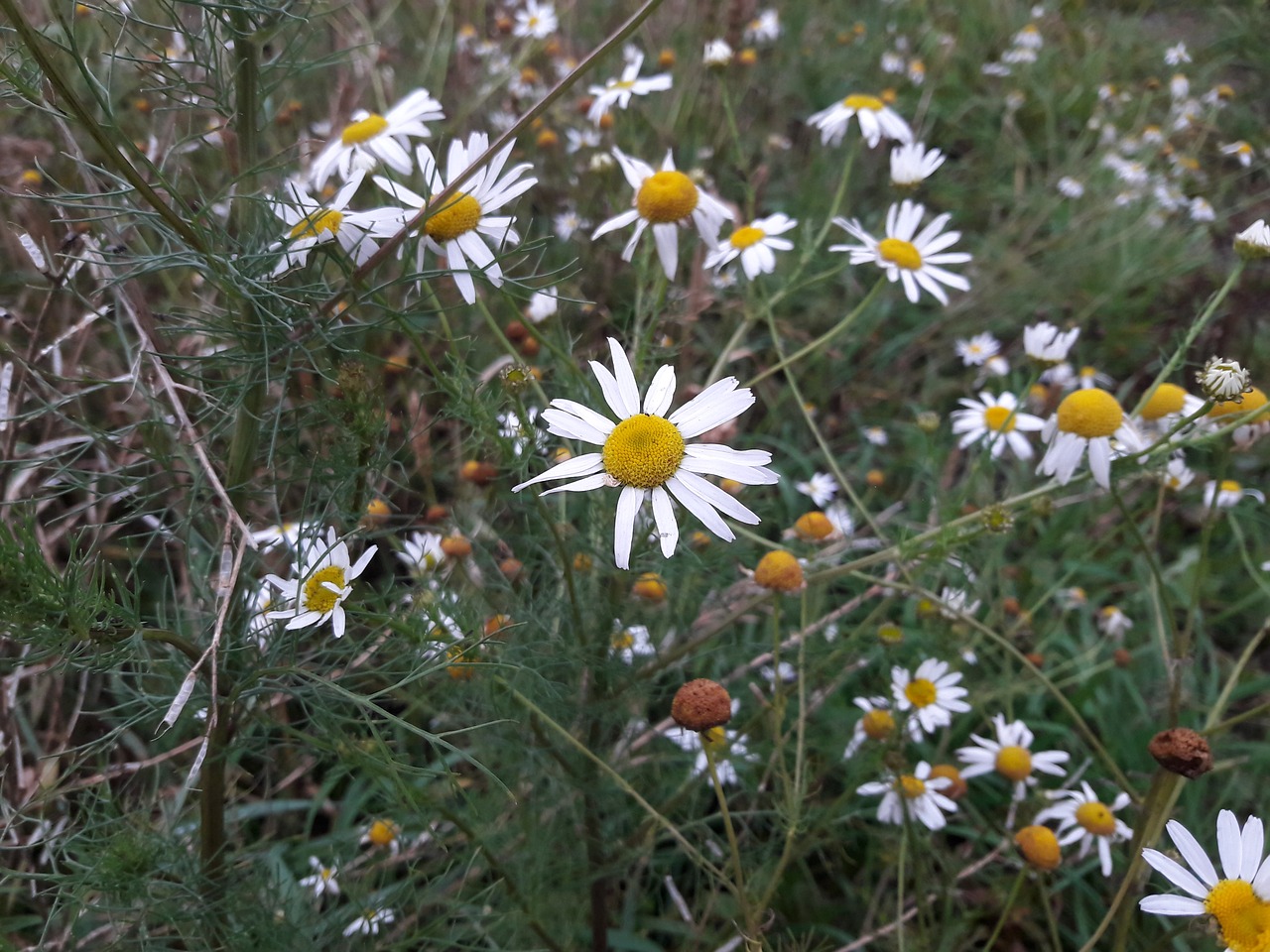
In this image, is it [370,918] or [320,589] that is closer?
[320,589]

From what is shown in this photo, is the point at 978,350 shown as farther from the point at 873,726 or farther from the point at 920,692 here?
the point at 873,726

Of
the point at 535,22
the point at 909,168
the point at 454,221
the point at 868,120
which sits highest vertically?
the point at 535,22

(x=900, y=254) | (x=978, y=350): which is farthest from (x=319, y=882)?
(x=978, y=350)

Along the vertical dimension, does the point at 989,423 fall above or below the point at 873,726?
above

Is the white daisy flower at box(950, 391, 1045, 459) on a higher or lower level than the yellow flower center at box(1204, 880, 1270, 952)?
higher

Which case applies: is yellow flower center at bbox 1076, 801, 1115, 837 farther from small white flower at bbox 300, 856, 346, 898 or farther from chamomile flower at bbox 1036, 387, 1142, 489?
small white flower at bbox 300, 856, 346, 898

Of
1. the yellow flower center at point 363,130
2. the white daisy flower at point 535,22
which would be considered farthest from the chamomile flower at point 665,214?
the white daisy flower at point 535,22

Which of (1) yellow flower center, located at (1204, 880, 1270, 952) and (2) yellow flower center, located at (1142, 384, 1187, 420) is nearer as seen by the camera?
(1) yellow flower center, located at (1204, 880, 1270, 952)

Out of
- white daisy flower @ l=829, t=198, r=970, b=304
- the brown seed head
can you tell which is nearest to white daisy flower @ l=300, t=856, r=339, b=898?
the brown seed head

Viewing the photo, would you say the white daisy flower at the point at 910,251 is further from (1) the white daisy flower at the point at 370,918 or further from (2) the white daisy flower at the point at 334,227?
(1) the white daisy flower at the point at 370,918
